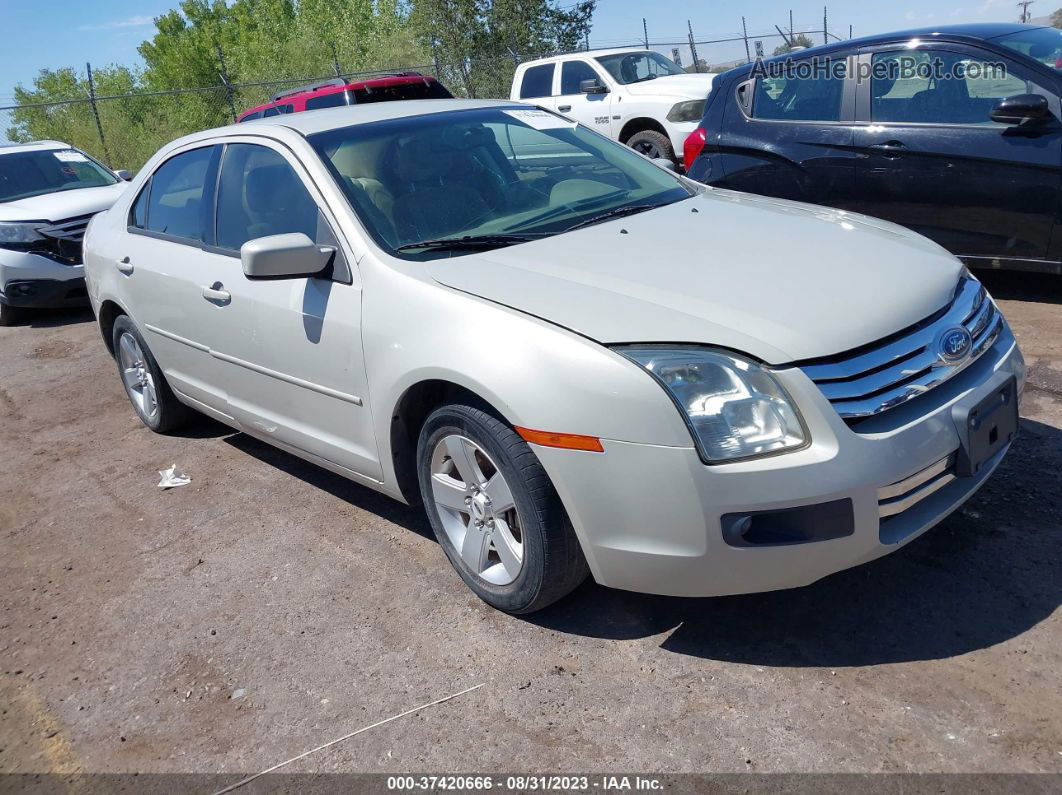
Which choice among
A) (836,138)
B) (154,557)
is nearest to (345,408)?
(154,557)

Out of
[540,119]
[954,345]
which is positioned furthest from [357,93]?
[954,345]

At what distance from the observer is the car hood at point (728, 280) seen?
2678 millimetres

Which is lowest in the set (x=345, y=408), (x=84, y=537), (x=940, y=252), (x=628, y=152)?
(x=84, y=537)

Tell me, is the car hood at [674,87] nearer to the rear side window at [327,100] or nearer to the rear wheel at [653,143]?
the rear wheel at [653,143]

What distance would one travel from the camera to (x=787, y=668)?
2797 millimetres

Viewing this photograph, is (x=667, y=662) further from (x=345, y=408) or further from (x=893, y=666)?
(x=345, y=408)

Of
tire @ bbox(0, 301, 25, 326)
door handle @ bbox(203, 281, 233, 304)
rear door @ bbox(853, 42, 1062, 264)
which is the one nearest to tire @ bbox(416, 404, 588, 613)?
door handle @ bbox(203, 281, 233, 304)

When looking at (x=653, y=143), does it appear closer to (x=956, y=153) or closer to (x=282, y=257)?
(x=956, y=153)

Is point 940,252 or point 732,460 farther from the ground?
point 940,252

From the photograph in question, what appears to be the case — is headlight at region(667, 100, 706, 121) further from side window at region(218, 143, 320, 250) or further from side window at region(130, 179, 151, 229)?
side window at region(218, 143, 320, 250)

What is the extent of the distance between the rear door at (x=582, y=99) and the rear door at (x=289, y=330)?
29.4 ft

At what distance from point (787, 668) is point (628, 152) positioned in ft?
8.56

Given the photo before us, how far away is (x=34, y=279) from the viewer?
29.2ft

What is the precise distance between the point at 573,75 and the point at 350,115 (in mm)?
10032
